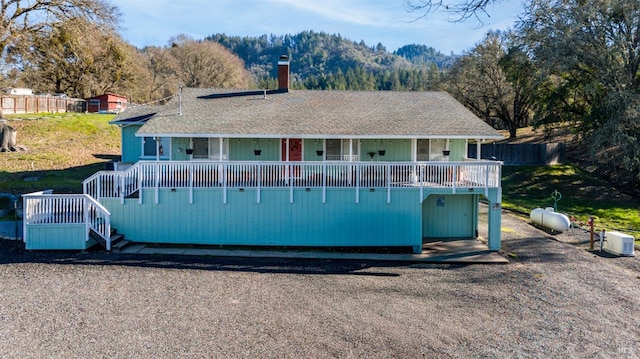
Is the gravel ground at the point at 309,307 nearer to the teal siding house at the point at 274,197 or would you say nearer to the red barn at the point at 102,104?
the teal siding house at the point at 274,197

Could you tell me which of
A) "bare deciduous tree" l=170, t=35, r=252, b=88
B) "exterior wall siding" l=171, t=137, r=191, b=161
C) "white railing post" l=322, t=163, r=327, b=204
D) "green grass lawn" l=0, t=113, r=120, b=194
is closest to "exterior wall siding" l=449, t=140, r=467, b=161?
"white railing post" l=322, t=163, r=327, b=204

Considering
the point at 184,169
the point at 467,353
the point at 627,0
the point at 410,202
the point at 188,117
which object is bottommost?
the point at 467,353

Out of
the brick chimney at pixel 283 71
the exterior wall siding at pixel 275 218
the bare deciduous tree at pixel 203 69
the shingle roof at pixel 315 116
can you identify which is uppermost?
the bare deciduous tree at pixel 203 69

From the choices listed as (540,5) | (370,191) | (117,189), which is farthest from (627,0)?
(117,189)

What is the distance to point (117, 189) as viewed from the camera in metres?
13.8

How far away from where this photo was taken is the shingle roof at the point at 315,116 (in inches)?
574

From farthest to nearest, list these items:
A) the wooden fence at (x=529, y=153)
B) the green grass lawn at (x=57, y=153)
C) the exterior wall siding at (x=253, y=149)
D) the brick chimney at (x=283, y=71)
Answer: the wooden fence at (x=529, y=153)
the green grass lawn at (x=57, y=153)
the brick chimney at (x=283, y=71)
the exterior wall siding at (x=253, y=149)

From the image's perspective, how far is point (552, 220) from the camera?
16672 millimetres

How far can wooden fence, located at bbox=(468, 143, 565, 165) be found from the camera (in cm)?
3166

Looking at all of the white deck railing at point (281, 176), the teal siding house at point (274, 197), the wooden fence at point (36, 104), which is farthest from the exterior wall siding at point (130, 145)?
the wooden fence at point (36, 104)

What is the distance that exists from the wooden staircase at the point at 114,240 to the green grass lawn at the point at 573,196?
17394 millimetres

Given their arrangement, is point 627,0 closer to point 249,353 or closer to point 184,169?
point 184,169

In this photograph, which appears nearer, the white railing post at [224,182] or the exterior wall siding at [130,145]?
the white railing post at [224,182]

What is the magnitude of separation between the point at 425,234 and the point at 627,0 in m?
17.0
